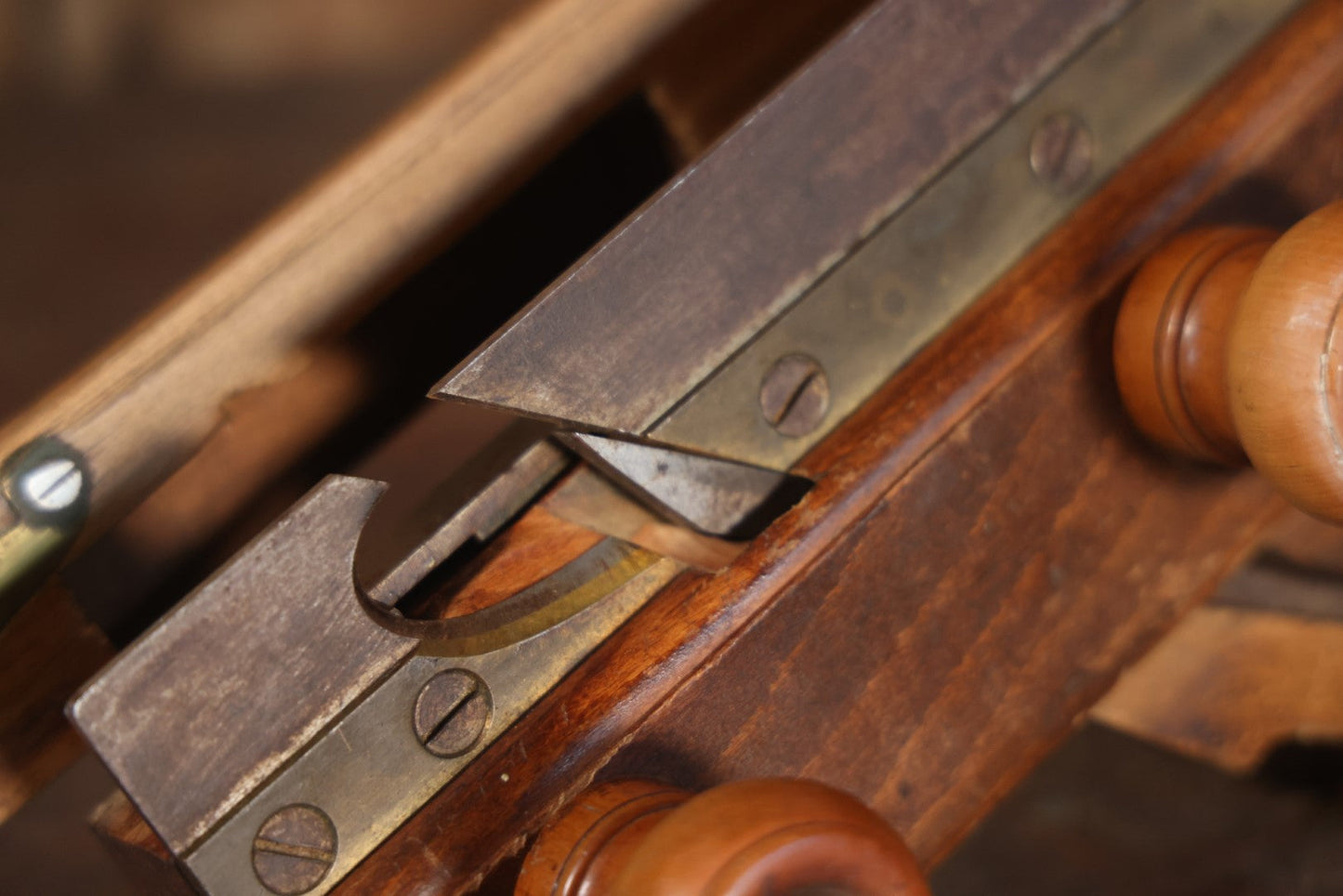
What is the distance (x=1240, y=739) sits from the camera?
84 centimetres

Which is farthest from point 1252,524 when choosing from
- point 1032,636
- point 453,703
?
point 453,703

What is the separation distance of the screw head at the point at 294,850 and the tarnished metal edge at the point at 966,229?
0.21 metres

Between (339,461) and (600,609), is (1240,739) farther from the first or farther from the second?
(339,461)

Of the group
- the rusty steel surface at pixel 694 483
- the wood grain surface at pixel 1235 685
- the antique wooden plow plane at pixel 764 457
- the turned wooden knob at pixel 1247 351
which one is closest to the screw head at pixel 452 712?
the antique wooden plow plane at pixel 764 457

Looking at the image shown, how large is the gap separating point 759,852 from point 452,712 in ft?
0.56

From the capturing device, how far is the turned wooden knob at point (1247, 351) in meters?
0.50

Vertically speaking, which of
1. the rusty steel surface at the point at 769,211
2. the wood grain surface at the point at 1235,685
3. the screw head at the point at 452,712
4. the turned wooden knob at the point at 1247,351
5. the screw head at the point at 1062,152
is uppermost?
the rusty steel surface at the point at 769,211

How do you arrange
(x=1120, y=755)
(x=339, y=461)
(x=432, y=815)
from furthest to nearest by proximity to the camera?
1. (x=1120, y=755)
2. (x=339, y=461)
3. (x=432, y=815)

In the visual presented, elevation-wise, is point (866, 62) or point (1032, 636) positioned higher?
point (866, 62)

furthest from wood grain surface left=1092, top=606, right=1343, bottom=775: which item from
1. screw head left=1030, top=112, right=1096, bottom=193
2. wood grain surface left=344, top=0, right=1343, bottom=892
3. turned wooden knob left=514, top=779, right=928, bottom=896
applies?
turned wooden knob left=514, top=779, right=928, bottom=896

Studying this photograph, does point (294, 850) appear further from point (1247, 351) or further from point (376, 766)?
point (1247, 351)

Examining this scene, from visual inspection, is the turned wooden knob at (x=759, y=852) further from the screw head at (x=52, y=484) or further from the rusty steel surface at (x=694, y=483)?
the screw head at (x=52, y=484)

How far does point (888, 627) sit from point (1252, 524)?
234 millimetres

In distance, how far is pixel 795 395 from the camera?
0.59 meters
